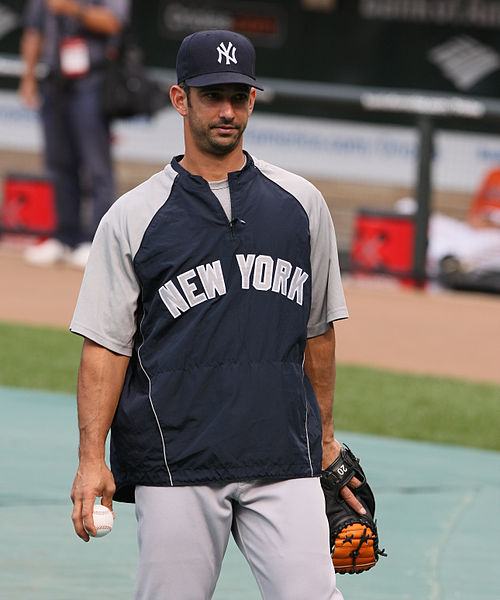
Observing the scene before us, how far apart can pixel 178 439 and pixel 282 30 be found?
13854 millimetres

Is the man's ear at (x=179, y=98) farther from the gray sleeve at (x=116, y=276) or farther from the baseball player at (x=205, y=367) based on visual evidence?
the gray sleeve at (x=116, y=276)

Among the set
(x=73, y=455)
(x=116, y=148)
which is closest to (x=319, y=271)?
(x=73, y=455)

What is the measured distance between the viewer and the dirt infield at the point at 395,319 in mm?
A: 9422

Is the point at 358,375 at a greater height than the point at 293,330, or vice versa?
the point at 293,330

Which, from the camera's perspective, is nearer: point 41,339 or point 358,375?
point 358,375

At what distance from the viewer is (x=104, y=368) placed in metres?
3.73

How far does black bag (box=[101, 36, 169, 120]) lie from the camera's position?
1108cm

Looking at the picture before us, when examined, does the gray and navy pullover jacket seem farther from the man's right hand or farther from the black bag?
the black bag

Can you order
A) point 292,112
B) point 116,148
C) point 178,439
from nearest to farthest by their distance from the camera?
1. point 178,439
2. point 292,112
3. point 116,148

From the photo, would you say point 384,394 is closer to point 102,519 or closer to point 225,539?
point 225,539

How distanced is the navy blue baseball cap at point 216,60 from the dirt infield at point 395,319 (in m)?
5.52

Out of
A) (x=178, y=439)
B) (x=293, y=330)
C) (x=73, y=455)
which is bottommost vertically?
(x=73, y=455)

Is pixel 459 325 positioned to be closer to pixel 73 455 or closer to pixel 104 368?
pixel 73 455

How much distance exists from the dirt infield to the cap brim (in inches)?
218
